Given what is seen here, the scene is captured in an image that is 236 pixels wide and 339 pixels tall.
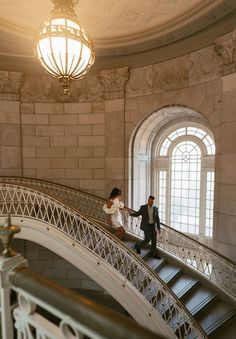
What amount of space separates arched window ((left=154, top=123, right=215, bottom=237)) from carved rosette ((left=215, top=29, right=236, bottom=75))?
106 inches

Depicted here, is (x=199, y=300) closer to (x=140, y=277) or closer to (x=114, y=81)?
(x=140, y=277)

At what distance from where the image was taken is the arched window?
8438 mm

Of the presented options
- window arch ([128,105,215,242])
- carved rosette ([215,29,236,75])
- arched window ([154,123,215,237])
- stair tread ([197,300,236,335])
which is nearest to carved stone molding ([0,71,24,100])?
window arch ([128,105,215,242])

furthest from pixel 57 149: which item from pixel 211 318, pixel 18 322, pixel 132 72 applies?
pixel 18 322

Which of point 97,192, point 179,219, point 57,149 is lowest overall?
point 179,219

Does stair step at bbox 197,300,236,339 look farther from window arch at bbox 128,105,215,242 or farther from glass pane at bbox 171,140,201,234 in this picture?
glass pane at bbox 171,140,201,234

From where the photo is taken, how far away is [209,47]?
21.1 ft

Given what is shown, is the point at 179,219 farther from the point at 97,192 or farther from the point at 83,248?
the point at 83,248

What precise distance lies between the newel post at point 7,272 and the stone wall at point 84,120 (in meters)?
6.76

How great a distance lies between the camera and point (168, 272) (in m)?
5.95

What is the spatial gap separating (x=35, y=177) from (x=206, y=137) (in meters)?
6.71

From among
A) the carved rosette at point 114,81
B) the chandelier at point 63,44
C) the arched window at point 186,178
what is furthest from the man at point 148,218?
the carved rosette at point 114,81

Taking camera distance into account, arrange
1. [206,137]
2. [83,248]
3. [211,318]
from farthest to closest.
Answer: [206,137] < [83,248] < [211,318]

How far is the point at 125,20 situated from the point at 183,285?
735 cm
